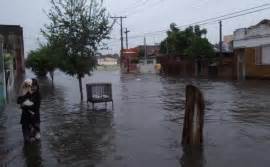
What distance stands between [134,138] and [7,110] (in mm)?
8432

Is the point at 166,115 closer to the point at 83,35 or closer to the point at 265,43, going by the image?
the point at 83,35

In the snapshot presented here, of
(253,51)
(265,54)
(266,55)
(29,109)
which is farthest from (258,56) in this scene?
(29,109)

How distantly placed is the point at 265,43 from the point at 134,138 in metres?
28.2

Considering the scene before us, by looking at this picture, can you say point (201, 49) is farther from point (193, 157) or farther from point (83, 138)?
point (193, 157)

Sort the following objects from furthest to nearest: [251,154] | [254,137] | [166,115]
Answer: [166,115] → [254,137] → [251,154]

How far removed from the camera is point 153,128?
1181cm

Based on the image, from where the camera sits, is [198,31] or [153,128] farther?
[198,31]

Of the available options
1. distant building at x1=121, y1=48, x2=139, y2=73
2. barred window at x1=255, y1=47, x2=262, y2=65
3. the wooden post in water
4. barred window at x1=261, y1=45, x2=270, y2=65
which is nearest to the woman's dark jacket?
the wooden post in water

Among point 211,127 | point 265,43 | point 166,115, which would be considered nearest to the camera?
point 211,127

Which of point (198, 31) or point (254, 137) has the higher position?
point (198, 31)

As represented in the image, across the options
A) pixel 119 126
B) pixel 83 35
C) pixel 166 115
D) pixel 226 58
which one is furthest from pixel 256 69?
pixel 119 126

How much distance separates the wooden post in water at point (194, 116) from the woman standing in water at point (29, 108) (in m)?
3.42

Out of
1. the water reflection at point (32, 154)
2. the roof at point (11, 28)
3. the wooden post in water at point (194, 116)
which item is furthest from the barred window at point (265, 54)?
the roof at point (11, 28)

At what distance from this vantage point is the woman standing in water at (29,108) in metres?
10.1
